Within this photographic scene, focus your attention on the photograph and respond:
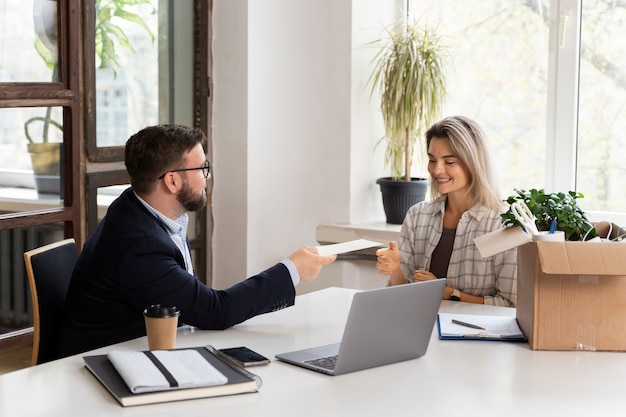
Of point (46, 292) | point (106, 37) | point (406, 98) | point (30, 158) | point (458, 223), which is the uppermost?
point (106, 37)

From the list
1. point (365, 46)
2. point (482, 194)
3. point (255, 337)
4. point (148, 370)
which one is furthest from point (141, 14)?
point (148, 370)

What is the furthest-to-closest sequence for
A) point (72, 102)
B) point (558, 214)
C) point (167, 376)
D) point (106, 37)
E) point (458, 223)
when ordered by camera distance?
point (106, 37)
point (72, 102)
point (458, 223)
point (558, 214)
point (167, 376)

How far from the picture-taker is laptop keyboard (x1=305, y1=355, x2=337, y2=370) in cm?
192

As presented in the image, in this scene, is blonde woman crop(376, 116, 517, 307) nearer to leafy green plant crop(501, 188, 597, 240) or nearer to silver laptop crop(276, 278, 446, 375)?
leafy green plant crop(501, 188, 597, 240)

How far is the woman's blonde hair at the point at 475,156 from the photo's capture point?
121 inches

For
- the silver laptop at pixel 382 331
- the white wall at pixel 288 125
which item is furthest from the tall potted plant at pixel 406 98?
the silver laptop at pixel 382 331

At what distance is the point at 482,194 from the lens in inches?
121

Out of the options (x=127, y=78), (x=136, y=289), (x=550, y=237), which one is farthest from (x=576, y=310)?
(x=127, y=78)

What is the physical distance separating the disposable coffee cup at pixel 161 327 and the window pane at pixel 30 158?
1.44m

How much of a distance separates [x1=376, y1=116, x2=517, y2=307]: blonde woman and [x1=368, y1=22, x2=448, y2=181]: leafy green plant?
67 centimetres

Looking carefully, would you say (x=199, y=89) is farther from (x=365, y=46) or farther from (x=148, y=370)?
(x=148, y=370)

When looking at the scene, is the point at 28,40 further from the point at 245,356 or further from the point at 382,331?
the point at 382,331

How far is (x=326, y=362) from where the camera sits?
6.41 ft

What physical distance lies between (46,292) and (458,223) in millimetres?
1438
